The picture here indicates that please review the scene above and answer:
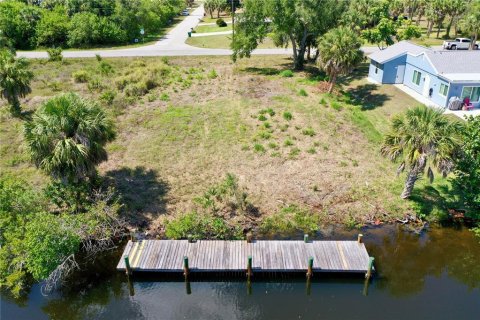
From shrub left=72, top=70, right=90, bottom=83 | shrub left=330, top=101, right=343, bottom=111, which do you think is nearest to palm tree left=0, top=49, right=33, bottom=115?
shrub left=72, top=70, right=90, bottom=83

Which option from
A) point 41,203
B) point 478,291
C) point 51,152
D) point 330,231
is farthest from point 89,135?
point 478,291

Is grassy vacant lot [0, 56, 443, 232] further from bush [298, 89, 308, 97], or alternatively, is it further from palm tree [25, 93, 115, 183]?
palm tree [25, 93, 115, 183]

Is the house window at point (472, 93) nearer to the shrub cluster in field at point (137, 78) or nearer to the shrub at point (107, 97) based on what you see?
the shrub cluster in field at point (137, 78)

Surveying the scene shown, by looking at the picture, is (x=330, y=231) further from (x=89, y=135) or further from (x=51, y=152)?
(x=51, y=152)

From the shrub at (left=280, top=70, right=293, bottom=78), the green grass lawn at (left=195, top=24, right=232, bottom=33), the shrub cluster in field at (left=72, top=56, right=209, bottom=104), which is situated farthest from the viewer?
the green grass lawn at (left=195, top=24, right=232, bottom=33)

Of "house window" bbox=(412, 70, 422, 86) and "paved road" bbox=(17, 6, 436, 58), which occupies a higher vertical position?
"paved road" bbox=(17, 6, 436, 58)
